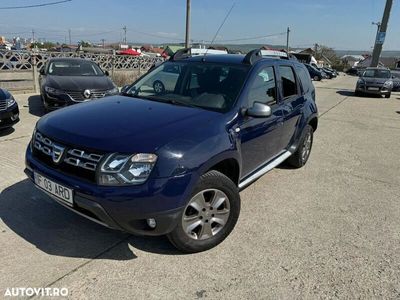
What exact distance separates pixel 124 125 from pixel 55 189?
77 cm

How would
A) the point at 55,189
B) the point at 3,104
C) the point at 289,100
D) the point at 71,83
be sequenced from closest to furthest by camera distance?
1. the point at 55,189
2. the point at 289,100
3. the point at 3,104
4. the point at 71,83

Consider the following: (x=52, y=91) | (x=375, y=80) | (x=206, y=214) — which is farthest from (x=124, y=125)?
(x=375, y=80)

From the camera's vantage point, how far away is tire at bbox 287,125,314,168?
212 inches

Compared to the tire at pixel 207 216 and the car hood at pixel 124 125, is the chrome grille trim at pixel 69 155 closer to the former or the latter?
the car hood at pixel 124 125

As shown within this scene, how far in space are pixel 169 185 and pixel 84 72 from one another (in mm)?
7735

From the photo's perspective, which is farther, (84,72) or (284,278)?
(84,72)

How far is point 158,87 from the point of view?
410 cm

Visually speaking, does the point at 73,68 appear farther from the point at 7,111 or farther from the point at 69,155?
the point at 69,155

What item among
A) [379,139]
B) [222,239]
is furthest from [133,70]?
[222,239]

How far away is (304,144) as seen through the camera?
557 cm

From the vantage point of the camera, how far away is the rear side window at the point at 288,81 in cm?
451

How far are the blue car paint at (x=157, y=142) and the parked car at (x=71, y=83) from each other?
394 cm

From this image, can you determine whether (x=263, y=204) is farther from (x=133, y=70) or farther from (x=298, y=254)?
(x=133, y=70)

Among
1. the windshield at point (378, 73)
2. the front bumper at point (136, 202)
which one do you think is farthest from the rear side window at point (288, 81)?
the windshield at point (378, 73)
